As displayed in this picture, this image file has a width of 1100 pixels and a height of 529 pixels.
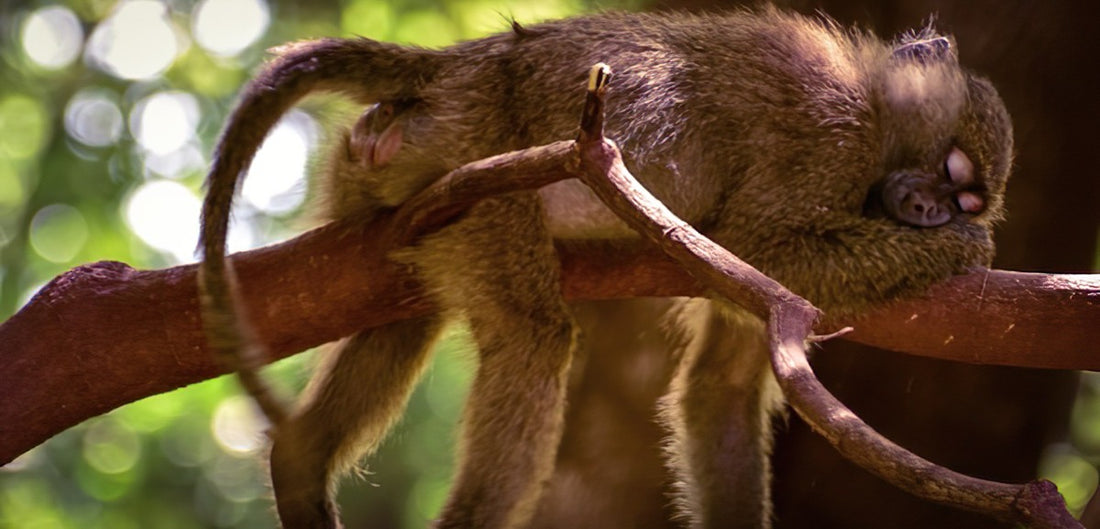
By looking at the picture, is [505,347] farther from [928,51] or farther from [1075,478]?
[1075,478]

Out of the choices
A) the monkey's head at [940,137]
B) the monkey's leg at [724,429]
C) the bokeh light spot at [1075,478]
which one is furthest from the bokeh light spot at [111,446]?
the bokeh light spot at [1075,478]

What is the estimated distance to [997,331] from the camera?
2.87 meters

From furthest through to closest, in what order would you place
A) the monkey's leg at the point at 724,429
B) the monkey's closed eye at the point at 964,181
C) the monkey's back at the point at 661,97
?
1. the monkey's leg at the point at 724,429
2. the monkey's closed eye at the point at 964,181
3. the monkey's back at the point at 661,97

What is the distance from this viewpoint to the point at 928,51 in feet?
11.8

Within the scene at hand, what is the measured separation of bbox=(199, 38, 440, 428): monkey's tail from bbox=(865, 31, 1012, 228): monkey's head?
5.01 feet

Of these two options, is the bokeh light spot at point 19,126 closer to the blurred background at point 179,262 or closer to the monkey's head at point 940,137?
the blurred background at point 179,262

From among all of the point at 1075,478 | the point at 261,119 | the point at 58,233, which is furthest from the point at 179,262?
the point at 1075,478

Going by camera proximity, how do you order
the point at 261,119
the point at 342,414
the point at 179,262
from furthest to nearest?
1. the point at 179,262
2. the point at 342,414
3. the point at 261,119

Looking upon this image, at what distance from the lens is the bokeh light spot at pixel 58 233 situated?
668cm

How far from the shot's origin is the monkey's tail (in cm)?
256

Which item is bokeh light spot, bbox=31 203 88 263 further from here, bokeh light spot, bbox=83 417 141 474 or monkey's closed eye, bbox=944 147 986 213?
monkey's closed eye, bbox=944 147 986 213

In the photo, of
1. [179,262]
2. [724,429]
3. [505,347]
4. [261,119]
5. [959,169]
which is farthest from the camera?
[179,262]

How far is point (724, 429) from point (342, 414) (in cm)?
137

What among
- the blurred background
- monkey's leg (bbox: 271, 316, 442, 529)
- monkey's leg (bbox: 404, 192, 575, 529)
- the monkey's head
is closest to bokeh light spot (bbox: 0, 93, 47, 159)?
the blurred background
